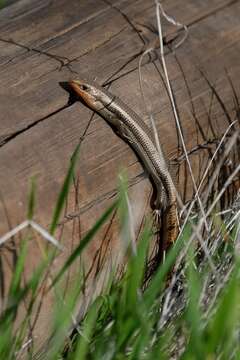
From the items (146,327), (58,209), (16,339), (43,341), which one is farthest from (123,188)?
(43,341)

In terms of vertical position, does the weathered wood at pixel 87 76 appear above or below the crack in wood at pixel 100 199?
above

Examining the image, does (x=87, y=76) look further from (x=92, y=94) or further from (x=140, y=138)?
(x=140, y=138)

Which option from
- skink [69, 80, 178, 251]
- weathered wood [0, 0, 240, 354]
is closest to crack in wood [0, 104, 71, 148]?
weathered wood [0, 0, 240, 354]

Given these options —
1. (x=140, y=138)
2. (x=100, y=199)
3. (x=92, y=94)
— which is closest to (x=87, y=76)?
(x=92, y=94)

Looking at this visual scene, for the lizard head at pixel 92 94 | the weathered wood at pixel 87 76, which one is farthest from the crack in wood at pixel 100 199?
the lizard head at pixel 92 94

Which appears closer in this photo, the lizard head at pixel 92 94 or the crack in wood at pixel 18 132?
the crack in wood at pixel 18 132

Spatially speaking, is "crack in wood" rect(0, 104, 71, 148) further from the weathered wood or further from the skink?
the skink

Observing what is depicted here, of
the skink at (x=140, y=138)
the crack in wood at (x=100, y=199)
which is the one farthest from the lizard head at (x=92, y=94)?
the crack in wood at (x=100, y=199)

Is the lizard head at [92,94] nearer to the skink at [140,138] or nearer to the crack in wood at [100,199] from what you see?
the skink at [140,138]
